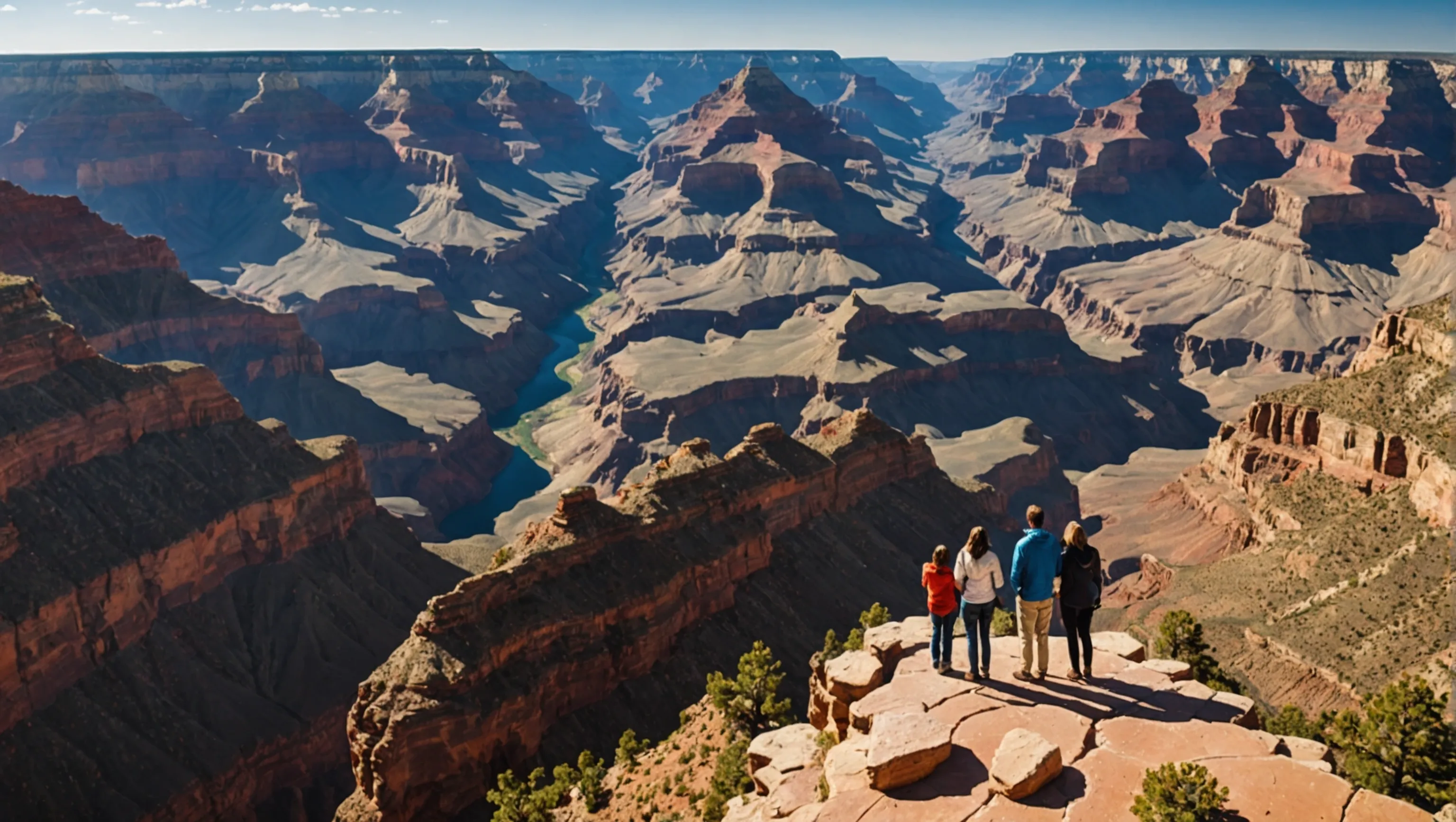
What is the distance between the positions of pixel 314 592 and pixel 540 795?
40864 mm

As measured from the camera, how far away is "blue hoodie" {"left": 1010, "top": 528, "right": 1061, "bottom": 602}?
32.3 m

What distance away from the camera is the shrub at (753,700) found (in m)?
51.9

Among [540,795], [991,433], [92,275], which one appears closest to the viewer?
[540,795]

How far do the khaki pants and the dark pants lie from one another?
572 mm

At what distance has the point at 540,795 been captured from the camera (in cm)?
5134

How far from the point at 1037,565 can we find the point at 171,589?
67.5 m

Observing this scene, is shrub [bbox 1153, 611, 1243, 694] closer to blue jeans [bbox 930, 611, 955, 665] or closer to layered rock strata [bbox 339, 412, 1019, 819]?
layered rock strata [bbox 339, 412, 1019, 819]

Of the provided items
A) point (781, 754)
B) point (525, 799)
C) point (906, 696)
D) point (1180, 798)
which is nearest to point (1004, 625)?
point (781, 754)

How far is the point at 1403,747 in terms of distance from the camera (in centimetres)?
4319

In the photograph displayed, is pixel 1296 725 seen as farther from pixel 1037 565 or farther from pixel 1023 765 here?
pixel 1023 765

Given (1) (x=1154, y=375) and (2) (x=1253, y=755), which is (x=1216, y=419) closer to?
(1) (x=1154, y=375)

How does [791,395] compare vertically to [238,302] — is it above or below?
below

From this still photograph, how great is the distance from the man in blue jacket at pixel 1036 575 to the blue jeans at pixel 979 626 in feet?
3.24

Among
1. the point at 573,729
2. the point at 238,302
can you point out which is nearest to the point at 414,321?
the point at 238,302
